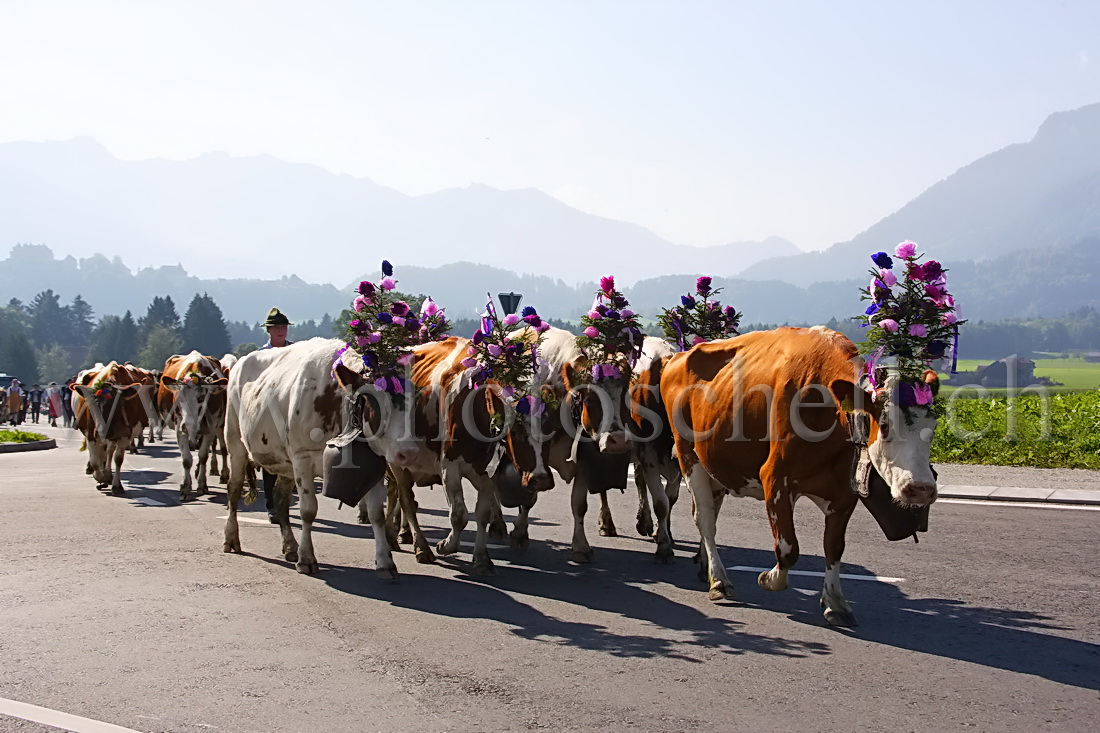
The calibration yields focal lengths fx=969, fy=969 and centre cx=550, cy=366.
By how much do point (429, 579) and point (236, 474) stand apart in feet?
10.7

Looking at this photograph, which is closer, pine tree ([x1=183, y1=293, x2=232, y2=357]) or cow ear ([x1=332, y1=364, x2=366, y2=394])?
cow ear ([x1=332, y1=364, x2=366, y2=394])

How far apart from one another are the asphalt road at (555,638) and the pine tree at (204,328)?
168758mm

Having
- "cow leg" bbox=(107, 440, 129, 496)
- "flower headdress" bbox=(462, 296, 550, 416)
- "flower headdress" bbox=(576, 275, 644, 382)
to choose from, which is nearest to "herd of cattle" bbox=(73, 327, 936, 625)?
"flower headdress" bbox=(462, 296, 550, 416)

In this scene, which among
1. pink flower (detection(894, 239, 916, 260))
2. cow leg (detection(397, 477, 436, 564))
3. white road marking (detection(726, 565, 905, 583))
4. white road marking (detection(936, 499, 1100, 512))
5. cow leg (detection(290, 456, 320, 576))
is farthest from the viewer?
white road marking (detection(936, 499, 1100, 512))

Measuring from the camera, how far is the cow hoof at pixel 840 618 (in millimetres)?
7449

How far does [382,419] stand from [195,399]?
8785 mm

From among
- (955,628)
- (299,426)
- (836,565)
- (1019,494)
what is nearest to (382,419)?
(299,426)

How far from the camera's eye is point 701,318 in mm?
11719

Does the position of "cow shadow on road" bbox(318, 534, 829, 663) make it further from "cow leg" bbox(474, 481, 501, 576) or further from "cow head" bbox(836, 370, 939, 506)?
"cow head" bbox(836, 370, 939, 506)

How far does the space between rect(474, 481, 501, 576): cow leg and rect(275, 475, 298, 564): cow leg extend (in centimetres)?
213

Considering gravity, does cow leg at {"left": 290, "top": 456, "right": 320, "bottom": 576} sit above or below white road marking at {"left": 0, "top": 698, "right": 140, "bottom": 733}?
above

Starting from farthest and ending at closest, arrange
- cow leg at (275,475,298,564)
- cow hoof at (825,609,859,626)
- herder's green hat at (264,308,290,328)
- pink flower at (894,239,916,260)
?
herder's green hat at (264,308,290,328) → cow leg at (275,475,298,564) → cow hoof at (825,609,859,626) → pink flower at (894,239,916,260)

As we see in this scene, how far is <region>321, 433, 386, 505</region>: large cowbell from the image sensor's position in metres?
9.47

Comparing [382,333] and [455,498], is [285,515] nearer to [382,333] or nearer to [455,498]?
[455,498]
